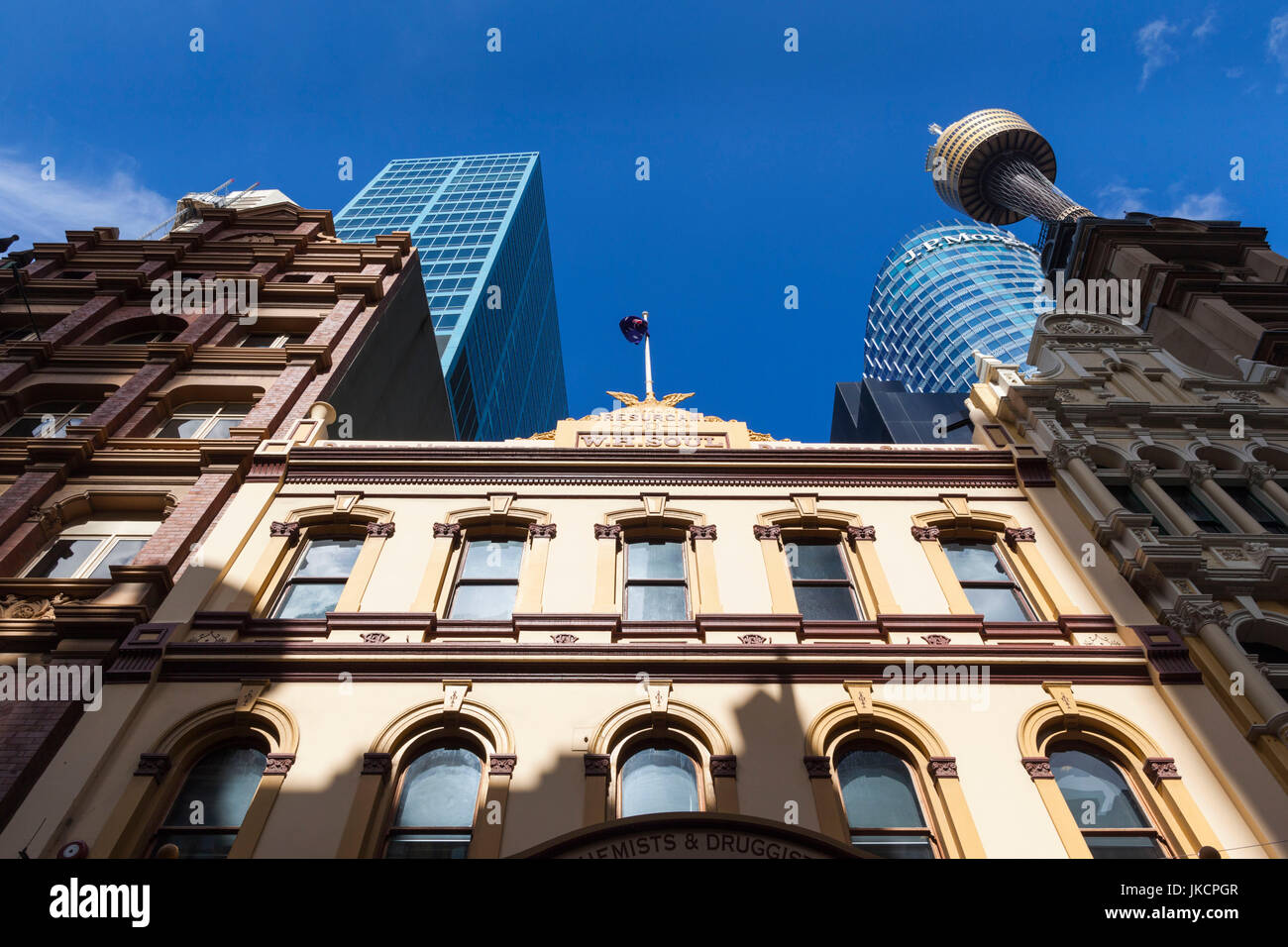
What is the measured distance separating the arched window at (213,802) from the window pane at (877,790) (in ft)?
26.4

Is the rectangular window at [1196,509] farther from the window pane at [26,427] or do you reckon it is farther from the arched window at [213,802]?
the window pane at [26,427]

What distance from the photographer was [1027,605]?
15.4 metres

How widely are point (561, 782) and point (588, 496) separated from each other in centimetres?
687

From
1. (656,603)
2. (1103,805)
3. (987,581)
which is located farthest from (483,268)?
(1103,805)

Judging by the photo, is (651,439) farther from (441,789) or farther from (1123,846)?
(1123,846)

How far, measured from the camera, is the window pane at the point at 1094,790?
11.8 m

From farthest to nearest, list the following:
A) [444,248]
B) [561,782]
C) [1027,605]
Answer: [444,248], [1027,605], [561,782]

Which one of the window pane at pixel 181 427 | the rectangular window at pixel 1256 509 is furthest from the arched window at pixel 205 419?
the rectangular window at pixel 1256 509

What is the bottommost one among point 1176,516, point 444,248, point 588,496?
point 1176,516

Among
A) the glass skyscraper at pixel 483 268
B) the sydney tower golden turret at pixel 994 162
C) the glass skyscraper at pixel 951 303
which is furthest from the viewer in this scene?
the glass skyscraper at pixel 951 303

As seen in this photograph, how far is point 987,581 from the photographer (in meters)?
16.0
